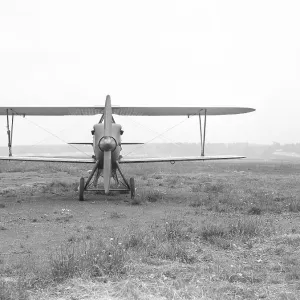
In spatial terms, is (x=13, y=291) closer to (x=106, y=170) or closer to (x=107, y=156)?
(x=106, y=170)

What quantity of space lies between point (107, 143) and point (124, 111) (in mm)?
3042

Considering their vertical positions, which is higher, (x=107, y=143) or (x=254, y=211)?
(x=107, y=143)

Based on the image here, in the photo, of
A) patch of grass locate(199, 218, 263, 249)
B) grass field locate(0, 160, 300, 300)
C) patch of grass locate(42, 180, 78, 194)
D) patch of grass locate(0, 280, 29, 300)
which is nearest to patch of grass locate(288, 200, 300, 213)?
grass field locate(0, 160, 300, 300)

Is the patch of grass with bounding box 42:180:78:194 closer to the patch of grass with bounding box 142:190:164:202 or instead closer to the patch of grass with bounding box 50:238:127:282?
the patch of grass with bounding box 142:190:164:202

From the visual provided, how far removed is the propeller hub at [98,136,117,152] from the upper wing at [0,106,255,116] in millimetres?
1880

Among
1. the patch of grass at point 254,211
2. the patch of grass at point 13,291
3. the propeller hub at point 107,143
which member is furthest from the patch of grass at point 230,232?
the propeller hub at point 107,143

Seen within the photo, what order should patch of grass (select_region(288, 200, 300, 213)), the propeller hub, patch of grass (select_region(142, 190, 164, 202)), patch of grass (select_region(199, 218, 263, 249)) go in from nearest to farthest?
1. patch of grass (select_region(199, 218, 263, 249))
2. patch of grass (select_region(288, 200, 300, 213))
3. the propeller hub
4. patch of grass (select_region(142, 190, 164, 202))

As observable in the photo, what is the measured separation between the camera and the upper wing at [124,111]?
42.5 ft

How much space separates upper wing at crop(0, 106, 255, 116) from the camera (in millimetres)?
12966

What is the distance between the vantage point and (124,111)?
1378cm

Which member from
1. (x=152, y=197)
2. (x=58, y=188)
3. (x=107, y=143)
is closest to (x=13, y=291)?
(x=107, y=143)

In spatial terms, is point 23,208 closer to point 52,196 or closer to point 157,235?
point 52,196

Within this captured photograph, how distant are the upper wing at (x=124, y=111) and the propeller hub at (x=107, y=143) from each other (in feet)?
6.17

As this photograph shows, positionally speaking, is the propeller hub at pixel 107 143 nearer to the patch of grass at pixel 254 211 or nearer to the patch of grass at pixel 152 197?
the patch of grass at pixel 152 197
